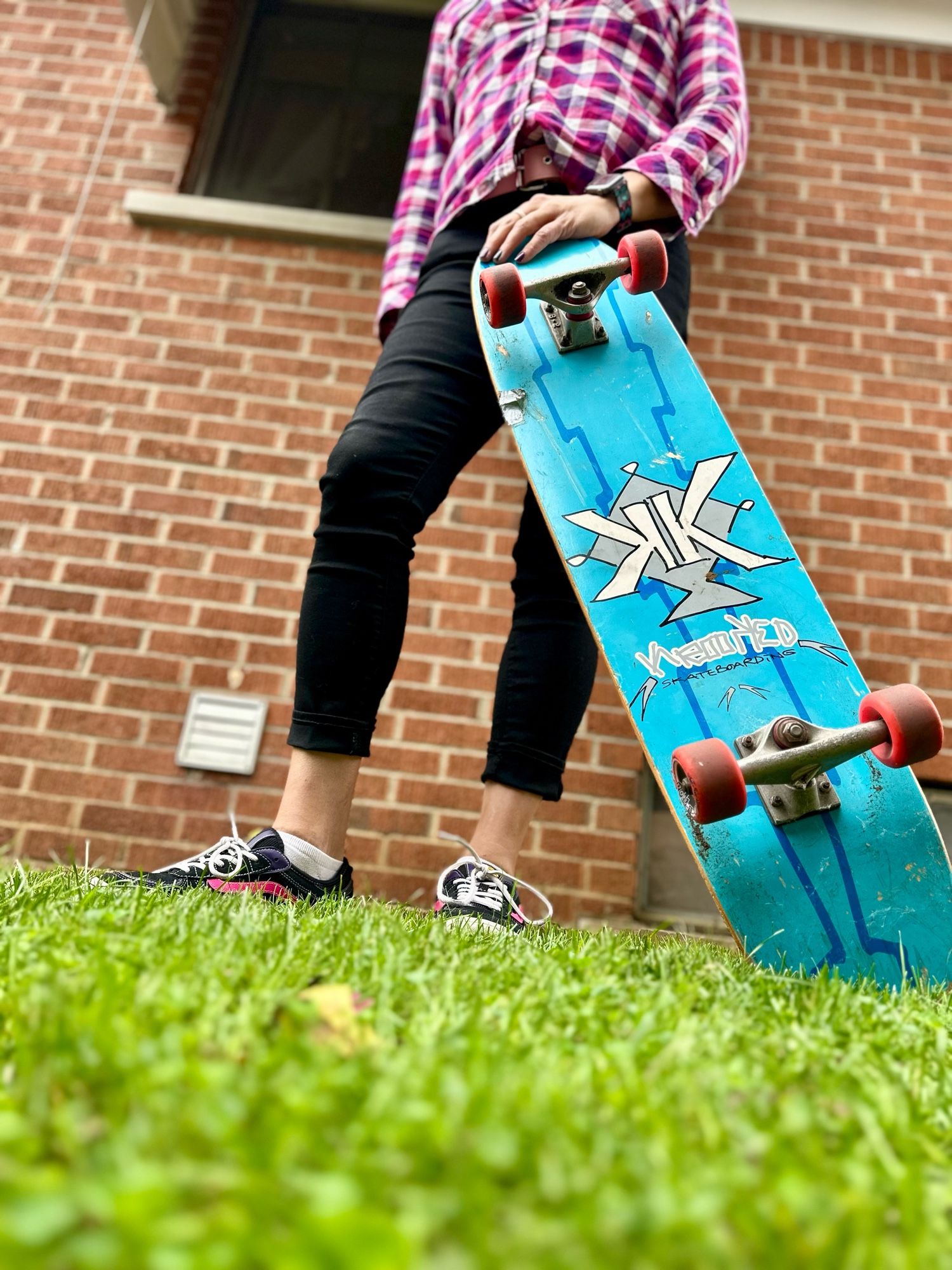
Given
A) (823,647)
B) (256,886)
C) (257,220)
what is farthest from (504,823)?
(257,220)

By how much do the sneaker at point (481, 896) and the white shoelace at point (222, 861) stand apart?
0.29 meters

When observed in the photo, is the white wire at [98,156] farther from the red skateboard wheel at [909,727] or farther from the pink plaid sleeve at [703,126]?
the red skateboard wheel at [909,727]

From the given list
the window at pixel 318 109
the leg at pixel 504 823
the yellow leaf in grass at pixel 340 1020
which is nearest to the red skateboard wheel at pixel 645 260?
the leg at pixel 504 823

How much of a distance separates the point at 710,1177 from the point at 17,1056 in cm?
44

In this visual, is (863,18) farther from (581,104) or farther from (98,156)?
(98,156)

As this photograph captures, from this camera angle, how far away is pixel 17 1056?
0.59m

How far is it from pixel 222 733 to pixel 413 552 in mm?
1144

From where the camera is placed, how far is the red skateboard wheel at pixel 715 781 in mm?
1106

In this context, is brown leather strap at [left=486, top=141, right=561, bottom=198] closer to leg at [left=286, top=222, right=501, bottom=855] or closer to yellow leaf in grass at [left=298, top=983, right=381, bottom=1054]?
leg at [left=286, top=222, right=501, bottom=855]

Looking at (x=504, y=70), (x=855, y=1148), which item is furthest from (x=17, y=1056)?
(x=504, y=70)

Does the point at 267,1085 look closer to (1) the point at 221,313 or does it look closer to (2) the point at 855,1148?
(2) the point at 855,1148

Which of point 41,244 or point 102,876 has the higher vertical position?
point 41,244

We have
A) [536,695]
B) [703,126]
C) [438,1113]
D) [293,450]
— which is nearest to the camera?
[438,1113]

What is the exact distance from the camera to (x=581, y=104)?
67.4 inches
